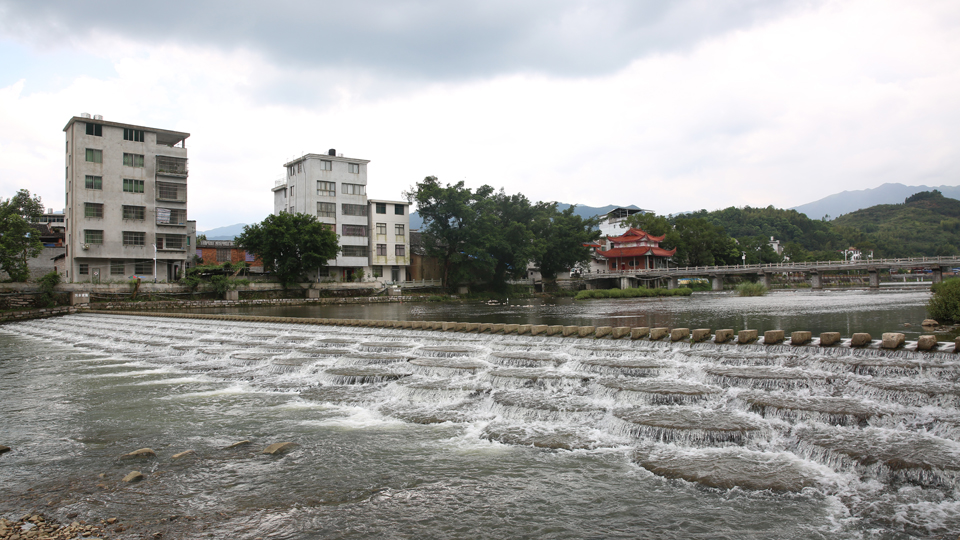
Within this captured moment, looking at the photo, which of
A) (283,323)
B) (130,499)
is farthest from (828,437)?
(283,323)

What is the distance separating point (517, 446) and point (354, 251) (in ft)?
169

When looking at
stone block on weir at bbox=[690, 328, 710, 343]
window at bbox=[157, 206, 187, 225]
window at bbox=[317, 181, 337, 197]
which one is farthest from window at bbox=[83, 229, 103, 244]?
stone block on weir at bbox=[690, 328, 710, 343]

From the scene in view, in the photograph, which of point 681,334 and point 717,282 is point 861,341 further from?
point 717,282

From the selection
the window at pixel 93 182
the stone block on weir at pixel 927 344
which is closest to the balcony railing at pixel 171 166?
the window at pixel 93 182

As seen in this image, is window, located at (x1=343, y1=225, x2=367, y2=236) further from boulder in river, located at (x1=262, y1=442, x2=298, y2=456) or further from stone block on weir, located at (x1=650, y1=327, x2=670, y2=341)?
boulder in river, located at (x1=262, y1=442, x2=298, y2=456)

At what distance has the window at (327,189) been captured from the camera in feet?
182

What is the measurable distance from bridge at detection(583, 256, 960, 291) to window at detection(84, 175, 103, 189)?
55.4 metres

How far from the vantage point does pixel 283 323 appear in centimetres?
2366

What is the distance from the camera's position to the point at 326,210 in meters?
55.8

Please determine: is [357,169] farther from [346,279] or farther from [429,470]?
[429,470]

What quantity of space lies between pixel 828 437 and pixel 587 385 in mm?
4125

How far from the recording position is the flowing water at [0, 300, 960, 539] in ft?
17.2

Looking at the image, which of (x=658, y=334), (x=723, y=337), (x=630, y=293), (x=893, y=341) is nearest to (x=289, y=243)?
(x=630, y=293)

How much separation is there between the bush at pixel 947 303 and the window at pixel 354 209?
49.1 meters
